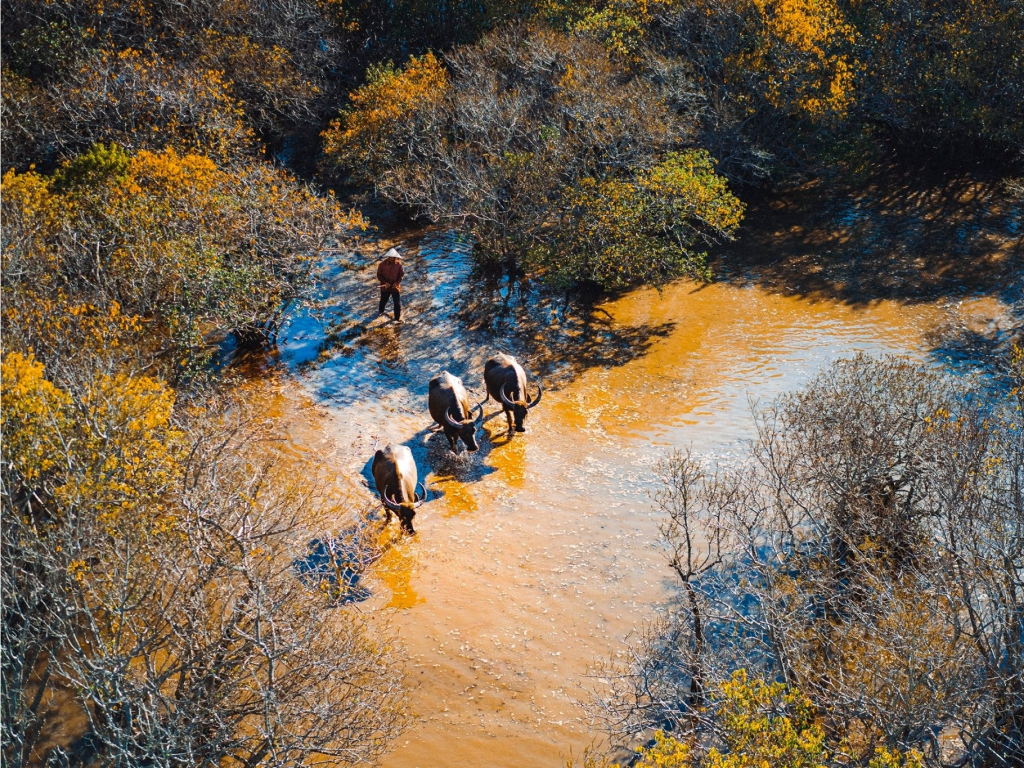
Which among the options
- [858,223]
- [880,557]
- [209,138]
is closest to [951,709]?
[880,557]

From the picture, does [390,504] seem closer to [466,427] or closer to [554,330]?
[466,427]

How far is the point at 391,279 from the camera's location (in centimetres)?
2483

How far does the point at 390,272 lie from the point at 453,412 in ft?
22.1

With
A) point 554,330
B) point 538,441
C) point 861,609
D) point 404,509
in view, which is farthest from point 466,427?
point 861,609

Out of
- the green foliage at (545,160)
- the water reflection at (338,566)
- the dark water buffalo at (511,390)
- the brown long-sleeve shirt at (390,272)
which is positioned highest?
the green foliage at (545,160)

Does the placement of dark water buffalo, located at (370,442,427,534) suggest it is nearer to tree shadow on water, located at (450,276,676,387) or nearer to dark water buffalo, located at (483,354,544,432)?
dark water buffalo, located at (483,354,544,432)

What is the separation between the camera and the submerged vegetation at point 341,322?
1138 centimetres

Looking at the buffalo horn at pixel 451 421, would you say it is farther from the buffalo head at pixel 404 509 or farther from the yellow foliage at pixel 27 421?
the yellow foliage at pixel 27 421

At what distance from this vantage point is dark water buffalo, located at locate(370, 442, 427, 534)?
55.0ft

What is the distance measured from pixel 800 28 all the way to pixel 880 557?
2236 cm

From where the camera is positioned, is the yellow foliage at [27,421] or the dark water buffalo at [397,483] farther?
the dark water buffalo at [397,483]

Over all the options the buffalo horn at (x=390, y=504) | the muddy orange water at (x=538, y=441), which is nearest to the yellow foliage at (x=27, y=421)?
the buffalo horn at (x=390, y=504)

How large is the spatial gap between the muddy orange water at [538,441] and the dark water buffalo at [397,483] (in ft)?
2.10

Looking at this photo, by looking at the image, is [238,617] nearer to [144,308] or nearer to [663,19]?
[144,308]
